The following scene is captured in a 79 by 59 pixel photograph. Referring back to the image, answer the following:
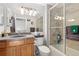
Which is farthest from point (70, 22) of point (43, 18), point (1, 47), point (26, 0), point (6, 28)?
point (1, 47)

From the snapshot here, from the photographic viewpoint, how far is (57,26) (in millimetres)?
1682

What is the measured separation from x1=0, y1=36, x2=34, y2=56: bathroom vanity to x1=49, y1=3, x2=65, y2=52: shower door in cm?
30

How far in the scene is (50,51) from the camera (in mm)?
1534

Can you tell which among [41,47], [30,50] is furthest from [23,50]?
[41,47]

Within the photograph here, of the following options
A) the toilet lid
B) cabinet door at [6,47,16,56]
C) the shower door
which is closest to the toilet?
the toilet lid

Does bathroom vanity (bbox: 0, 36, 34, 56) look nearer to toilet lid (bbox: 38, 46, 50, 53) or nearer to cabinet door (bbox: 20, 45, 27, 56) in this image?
cabinet door (bbox: 20, 45, 27, 56)

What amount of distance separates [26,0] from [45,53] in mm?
720

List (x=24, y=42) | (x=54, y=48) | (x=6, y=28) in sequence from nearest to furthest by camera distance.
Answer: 1. (x=6, y=28)
2. (x=24, y=42)
3. (x=54, y=48)

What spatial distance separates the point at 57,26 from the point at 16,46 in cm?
63

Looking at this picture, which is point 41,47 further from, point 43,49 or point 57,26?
point 57,26

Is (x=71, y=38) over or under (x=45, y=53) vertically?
Result: over

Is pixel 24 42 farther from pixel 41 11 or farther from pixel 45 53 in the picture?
pixel 41 11

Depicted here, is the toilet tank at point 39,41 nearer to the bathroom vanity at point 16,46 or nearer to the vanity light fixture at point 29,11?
the bathroom vanity at point 16,46

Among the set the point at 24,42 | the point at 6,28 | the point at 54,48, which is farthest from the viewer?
the point at 54,48
